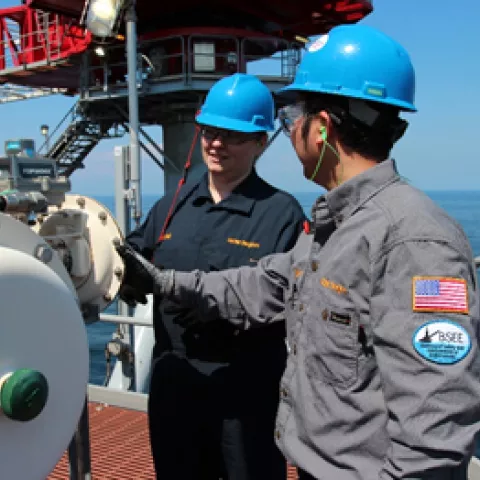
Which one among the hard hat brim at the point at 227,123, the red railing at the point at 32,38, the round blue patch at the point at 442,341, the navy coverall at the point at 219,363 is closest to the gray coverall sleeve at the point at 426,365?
the round blue patch at the point at 442,341

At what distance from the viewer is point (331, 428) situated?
4.17 ft

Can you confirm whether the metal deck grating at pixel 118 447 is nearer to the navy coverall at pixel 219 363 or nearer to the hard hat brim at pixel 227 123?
the navy coverall at pixel 219 363

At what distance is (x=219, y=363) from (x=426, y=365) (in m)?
1.05

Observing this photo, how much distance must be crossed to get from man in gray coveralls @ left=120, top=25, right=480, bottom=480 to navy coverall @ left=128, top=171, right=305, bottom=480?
0.50m

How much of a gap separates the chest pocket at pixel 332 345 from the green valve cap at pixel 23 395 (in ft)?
1.97

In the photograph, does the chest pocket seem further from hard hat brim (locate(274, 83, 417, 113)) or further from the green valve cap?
the green valve cap

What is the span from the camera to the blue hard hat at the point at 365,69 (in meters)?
1.36

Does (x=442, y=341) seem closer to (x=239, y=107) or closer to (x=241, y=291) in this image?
(x=241, y=291)

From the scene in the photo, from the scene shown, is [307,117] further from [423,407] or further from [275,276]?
[423,407]

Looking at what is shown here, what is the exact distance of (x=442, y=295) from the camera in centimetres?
109

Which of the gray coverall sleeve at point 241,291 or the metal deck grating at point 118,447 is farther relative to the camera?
the metal deck grating at point 118,447

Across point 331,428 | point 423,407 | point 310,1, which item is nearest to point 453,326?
point 423,407

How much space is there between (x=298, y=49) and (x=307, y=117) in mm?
10596

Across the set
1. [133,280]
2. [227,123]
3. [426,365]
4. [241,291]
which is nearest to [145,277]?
[133,280]
